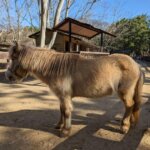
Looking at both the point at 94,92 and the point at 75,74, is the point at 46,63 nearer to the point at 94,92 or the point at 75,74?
the point at 75,74

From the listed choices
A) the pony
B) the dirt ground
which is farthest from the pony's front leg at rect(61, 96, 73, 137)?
the dirt ground

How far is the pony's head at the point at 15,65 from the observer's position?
4238 millimetres

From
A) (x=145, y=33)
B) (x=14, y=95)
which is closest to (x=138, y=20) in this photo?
(x=145, y=33)

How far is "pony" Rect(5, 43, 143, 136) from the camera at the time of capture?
13.6ft

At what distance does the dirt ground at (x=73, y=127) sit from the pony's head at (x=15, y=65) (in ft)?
2.98

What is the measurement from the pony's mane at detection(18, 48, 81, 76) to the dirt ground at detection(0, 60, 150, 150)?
40.1 inches

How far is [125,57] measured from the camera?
4.31 meters

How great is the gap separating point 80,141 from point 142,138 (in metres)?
0.96

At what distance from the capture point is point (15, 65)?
4285 mm

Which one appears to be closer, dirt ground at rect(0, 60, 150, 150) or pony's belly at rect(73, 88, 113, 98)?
dirt ground at rect(0, 60, 150, 150)

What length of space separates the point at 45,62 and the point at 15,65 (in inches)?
18.9

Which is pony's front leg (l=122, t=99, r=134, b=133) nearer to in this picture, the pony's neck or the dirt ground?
the dirt ground

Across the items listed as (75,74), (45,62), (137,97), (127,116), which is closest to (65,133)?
(75,74)

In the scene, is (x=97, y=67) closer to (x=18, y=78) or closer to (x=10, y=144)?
(x=18, y=78)
